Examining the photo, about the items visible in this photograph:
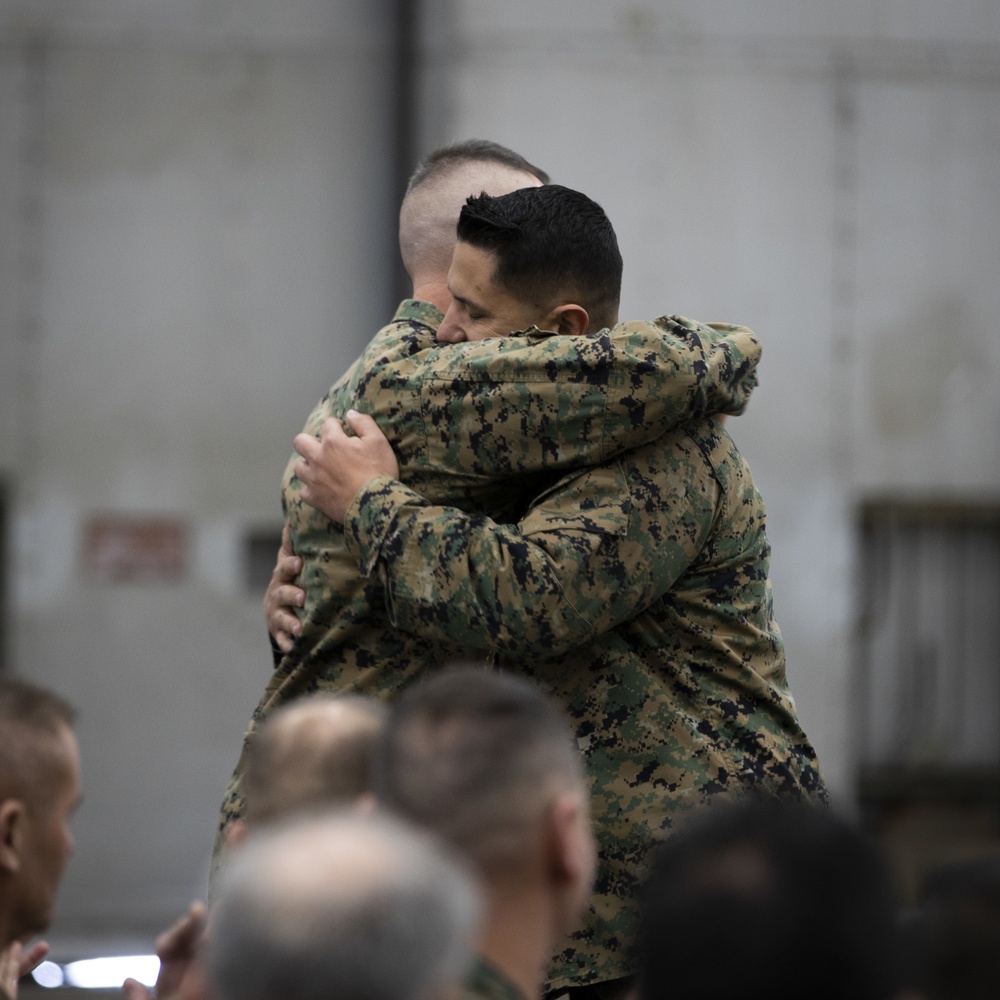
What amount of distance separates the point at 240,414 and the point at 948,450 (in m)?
2.67

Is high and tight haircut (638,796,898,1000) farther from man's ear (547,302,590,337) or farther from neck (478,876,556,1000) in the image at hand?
man's ear (547,302,590,337)

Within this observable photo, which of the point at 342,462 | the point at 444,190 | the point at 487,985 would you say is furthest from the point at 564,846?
the point at 444,190

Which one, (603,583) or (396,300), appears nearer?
(603,583)

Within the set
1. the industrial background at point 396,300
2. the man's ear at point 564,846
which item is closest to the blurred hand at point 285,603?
the man's ear at point 564,846

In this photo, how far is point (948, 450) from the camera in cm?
566

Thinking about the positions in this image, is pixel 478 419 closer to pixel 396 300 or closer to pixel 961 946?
pixel 961 946

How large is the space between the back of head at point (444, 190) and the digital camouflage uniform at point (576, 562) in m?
0.29

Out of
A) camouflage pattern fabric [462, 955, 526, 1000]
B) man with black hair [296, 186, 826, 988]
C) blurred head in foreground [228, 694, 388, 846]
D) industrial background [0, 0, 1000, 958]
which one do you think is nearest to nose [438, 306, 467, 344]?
man with black hair [296, 186, 826, 988]

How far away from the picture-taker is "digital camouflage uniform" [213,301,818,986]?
7.10 feet

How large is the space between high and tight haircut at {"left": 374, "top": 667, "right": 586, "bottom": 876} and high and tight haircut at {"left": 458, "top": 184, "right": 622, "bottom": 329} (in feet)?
2.59

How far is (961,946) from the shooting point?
1493mm

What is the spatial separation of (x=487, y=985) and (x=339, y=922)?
15.5 inches

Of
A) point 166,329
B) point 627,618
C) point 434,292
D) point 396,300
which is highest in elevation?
point 396,300

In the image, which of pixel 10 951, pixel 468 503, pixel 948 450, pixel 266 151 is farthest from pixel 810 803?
pixel 266 151
